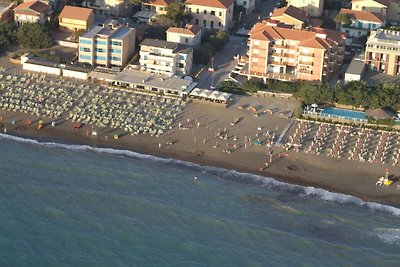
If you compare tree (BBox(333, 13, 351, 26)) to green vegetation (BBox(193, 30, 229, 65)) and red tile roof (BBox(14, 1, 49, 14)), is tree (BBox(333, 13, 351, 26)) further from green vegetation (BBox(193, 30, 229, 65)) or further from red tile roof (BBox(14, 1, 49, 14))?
red tile roof (BBox(14, 1, 49, 14))

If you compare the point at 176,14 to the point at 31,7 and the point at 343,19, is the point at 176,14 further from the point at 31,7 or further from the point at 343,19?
the point at 343,19

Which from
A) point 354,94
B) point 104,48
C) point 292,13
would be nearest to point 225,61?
point 292,13

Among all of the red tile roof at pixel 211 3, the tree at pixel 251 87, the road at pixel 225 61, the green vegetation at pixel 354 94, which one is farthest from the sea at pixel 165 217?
the red tile roof at pixel 211 3

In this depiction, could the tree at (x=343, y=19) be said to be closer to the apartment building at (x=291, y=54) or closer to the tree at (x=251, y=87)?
the apartment building at (x=291, y=54)

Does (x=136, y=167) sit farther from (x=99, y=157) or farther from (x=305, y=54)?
(x=305, y=54)

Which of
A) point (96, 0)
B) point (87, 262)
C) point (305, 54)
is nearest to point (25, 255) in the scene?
point (87, 262)

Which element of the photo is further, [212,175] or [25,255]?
[212,175]
